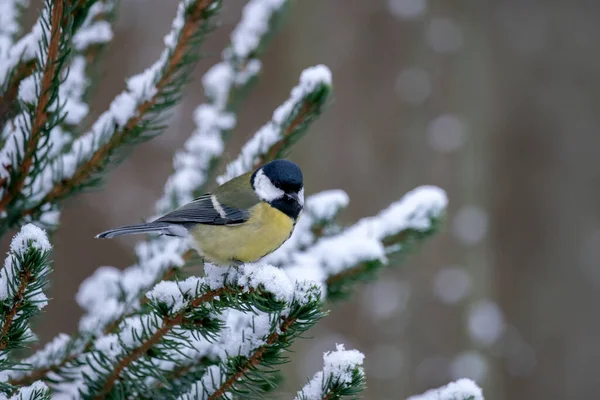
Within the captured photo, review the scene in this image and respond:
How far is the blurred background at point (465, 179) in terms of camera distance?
3.65 meters

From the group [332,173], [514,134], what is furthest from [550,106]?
[332,173]

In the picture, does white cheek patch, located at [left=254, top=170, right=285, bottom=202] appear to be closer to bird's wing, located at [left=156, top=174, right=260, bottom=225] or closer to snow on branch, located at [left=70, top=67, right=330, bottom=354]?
bird's wing, located at [left=156, top=174, right=260, bottom=225]

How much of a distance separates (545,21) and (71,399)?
3.79 meters

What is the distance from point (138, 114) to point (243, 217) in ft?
1.66

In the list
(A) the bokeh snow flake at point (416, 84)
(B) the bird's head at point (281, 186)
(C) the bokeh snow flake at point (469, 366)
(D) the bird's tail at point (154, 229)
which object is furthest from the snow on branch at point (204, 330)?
(A) the bokeh snow flake at point (416, 84)

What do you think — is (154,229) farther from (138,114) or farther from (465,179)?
(465,179)

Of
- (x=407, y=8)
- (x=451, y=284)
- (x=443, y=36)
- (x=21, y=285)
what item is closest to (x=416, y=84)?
(x=443, y=36)

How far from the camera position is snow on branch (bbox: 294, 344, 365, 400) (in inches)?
31.9

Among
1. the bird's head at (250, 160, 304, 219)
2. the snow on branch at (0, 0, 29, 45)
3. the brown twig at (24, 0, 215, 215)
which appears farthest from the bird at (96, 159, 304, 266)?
the snow on branch at (0, 0, 29, 45)

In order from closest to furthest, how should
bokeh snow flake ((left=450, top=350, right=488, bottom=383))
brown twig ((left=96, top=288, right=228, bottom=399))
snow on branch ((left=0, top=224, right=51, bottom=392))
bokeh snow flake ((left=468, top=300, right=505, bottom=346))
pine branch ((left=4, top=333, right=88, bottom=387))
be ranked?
snow on branch ((left=0, top=224, right=51, bottom=392)), brown twig ((left=96, top=288, right=228, bottom=399)), pine branch ((left=4, top=333, right=88, bottom=387)), bokeh snow flake ((left=450, top=350, right=488, bottom=383)), bokeh snow flake ((left=468, top=300, right=505, bottom=346))

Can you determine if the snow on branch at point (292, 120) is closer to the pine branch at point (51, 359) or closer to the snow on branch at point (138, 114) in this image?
the snow on branch at point (138, 114)

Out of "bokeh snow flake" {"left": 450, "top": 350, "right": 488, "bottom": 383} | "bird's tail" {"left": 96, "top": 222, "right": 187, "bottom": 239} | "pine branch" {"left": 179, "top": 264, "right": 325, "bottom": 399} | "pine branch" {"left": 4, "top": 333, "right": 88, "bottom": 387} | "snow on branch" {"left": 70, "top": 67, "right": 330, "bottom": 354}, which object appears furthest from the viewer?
"bokeh snow flake" {"left": 450, "top": 350, "right": 488, "bottom": 383}

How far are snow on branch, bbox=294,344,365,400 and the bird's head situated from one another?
2.05ft

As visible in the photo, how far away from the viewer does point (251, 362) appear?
2.85 feet
